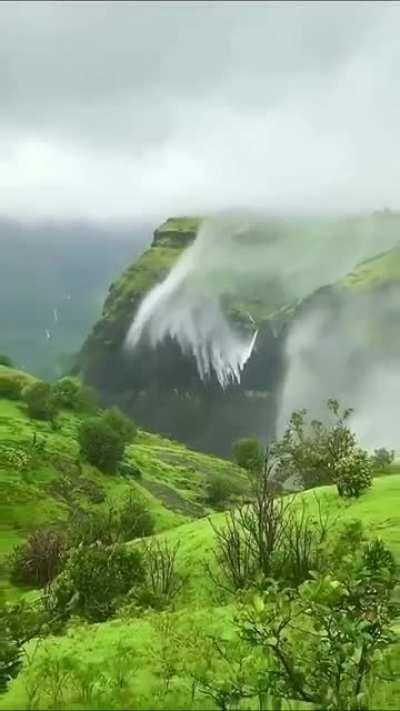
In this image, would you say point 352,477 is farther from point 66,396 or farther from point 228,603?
point 66,396

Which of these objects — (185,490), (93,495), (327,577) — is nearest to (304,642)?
(327,577)

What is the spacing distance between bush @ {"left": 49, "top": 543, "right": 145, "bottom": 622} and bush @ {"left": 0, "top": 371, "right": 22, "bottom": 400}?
6507cm

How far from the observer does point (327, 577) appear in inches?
270

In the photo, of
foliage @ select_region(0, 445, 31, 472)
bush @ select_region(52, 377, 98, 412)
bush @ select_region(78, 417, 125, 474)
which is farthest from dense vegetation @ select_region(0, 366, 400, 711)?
bush @ select_region(52, 377, 98, 412)

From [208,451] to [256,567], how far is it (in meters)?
163

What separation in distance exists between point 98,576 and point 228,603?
436 cm

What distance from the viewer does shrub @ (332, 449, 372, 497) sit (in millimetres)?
24625

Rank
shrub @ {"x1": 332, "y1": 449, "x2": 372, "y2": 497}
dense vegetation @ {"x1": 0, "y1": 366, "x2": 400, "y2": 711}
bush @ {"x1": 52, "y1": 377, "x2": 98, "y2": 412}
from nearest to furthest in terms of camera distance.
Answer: dense vegetation @ {"x1": 0, "y1": 366, "x2": 400, "y2": 711}, shrub @ {"x1": 332, "y1": 449, "x2": 372, "y2": 497}, bush @ {"x1": 52, "y1": 377, "x2": 98, "y2": 412}

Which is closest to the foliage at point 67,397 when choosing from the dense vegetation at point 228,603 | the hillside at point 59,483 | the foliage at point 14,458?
the hillside at point 59,483

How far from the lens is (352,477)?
24.5 meters

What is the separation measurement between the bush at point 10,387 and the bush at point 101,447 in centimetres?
1551

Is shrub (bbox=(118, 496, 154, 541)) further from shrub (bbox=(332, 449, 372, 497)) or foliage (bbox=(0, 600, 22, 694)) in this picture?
foliage (bbox=(0, 600, 22, 694))

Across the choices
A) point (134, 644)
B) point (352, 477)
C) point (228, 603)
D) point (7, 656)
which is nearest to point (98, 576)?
point (228, 603)

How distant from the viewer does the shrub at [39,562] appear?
1444 inches
